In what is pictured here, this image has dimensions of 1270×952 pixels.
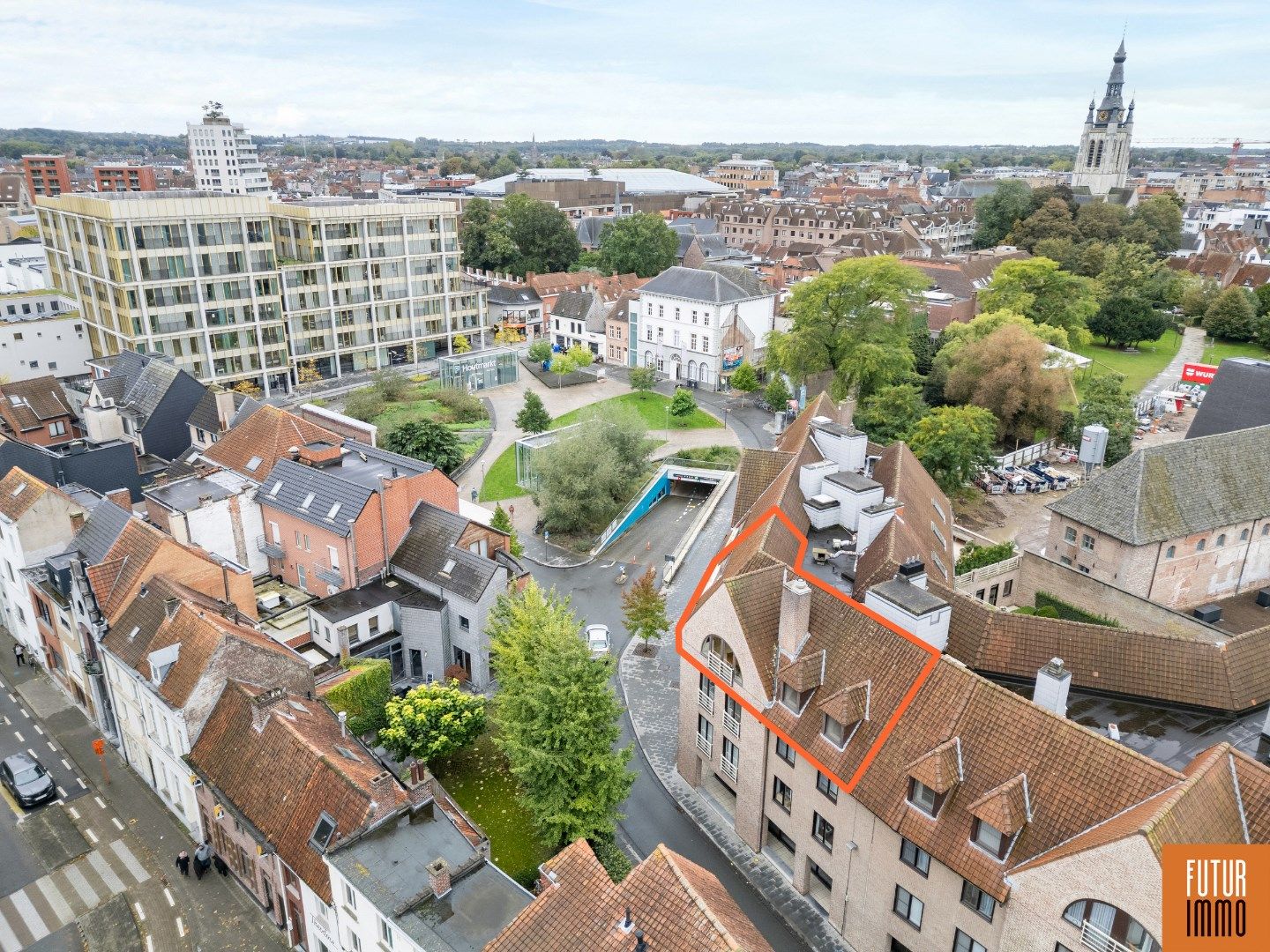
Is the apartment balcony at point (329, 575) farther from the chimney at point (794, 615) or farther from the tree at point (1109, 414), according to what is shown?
the tree at point (1109, 414)

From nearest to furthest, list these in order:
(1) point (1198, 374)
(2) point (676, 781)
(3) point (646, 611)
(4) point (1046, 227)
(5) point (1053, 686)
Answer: (5) point (1053, 686), (2) point (676, 781), (3) point (646, 611), (1) point (1198, 374), (4) point (1046, 227)

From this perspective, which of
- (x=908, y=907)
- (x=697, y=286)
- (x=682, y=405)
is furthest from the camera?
(x=697, y=286)

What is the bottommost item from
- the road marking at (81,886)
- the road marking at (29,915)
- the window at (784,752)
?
the road marking at (29,915)

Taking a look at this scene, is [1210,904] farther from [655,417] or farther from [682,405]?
[655,417]

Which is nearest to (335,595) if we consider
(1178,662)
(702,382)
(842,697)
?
(842,697)

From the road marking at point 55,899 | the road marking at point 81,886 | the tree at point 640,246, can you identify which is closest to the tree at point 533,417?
the road marking at point 81,886

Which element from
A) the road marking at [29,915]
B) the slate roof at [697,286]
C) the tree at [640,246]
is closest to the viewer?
the road marking at [29,915]

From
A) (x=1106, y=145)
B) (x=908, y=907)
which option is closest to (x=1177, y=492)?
(x=908, y=907)
